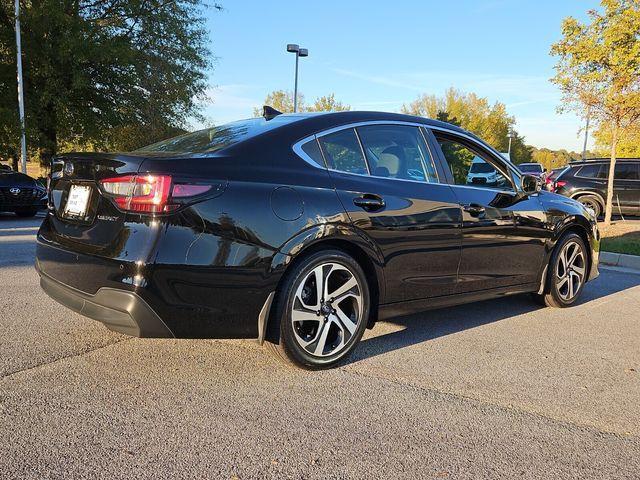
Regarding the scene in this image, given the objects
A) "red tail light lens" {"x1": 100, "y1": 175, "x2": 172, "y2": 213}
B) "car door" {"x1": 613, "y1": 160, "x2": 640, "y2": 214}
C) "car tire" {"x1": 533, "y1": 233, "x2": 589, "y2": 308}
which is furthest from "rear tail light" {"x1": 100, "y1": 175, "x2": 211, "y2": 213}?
"car door" {"x1": 613, "y1": 160, "x2": 640, "y2": 214}

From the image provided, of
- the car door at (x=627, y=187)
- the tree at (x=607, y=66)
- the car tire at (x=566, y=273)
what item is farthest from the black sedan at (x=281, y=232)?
the car door at (x=627, y=187)

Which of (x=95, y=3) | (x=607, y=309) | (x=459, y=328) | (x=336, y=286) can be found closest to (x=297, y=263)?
(x=336, y=286)

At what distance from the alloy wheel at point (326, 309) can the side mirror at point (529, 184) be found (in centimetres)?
217

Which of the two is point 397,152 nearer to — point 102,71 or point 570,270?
point 570,270

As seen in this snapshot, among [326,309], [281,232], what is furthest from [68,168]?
[326,309]

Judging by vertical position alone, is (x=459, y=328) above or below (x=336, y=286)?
below

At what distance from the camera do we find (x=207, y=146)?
3330 mm

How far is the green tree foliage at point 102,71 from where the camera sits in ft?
64.0

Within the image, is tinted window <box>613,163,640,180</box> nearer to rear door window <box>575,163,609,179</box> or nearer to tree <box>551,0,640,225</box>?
rear door window <box>575,163,609,179</box>

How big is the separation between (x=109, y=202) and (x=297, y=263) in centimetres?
110

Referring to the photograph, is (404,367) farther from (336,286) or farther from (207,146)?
(207,146)

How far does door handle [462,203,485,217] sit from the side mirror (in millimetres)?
781

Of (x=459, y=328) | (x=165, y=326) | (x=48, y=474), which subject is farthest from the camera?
(x=459, y=328)

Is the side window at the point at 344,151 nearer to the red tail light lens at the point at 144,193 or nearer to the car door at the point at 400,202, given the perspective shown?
the car door at the point at 400,202
